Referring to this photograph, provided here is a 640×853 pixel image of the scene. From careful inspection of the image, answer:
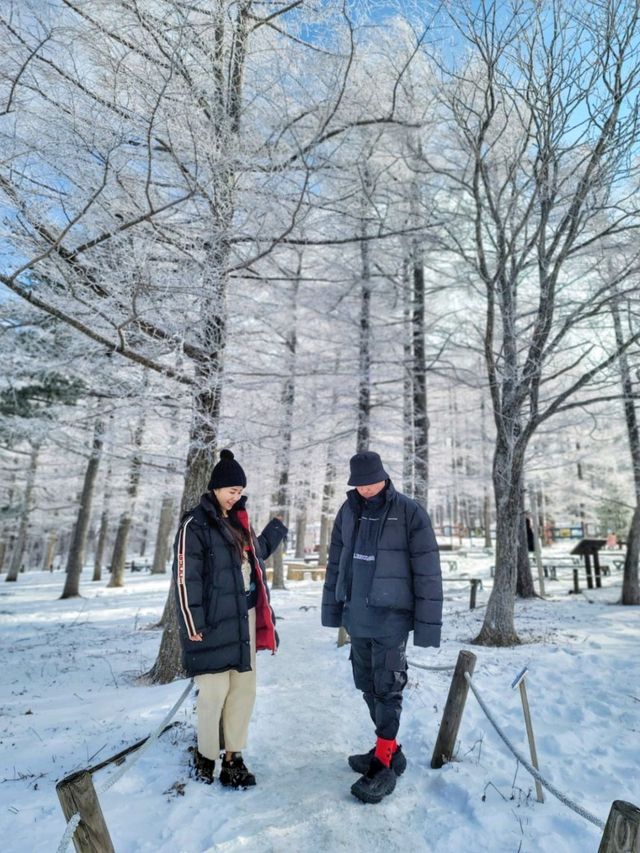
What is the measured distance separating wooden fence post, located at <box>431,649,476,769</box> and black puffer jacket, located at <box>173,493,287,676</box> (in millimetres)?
1440

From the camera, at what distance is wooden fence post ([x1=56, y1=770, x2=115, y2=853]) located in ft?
5.54

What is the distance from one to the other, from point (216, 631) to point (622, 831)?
208cm

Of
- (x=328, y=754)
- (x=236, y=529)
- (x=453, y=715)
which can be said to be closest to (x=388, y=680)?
(x=453, y=715)

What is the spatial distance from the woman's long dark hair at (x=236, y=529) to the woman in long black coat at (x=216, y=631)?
0.01 meters

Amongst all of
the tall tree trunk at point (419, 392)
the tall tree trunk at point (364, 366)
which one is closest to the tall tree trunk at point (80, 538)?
the tall tree trunk at point (364, 366)

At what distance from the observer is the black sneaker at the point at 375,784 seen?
2760 millimetres

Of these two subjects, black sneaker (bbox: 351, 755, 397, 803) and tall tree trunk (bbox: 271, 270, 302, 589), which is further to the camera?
tall tree trunk (bbox: 271, 270, 302, 589)

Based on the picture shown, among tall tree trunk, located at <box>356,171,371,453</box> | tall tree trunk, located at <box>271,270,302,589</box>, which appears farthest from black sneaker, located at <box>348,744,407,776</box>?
tall tree trunk, located at <box>356,171,371,453</box>

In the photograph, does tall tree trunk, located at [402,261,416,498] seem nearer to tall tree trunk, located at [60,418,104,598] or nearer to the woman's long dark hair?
the woman's long dark hair

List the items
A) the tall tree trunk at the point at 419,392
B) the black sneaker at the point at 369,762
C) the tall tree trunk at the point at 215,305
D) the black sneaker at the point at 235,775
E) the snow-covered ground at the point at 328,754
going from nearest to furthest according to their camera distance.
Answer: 1. the snow-covered ground at the point at 328,754
2. the black sneaker at the point at 235,775
3. the black sneaker at the point at 369,762
4. the tall tree trunk at the point at 215,305
5. the tall tree trunk at the point at 419,392

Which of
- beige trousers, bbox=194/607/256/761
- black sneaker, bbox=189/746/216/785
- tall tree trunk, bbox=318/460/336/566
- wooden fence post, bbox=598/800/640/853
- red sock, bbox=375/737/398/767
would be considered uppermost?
tall tree trunk, bbox=318/460/336/566

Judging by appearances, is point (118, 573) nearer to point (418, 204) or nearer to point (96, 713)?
point (96, 713)

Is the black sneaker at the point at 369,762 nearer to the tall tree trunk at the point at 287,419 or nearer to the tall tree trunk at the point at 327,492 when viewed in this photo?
the tall tree trunk at the point at 287,419

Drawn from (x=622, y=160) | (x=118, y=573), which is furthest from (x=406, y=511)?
(x=118, y=573)
